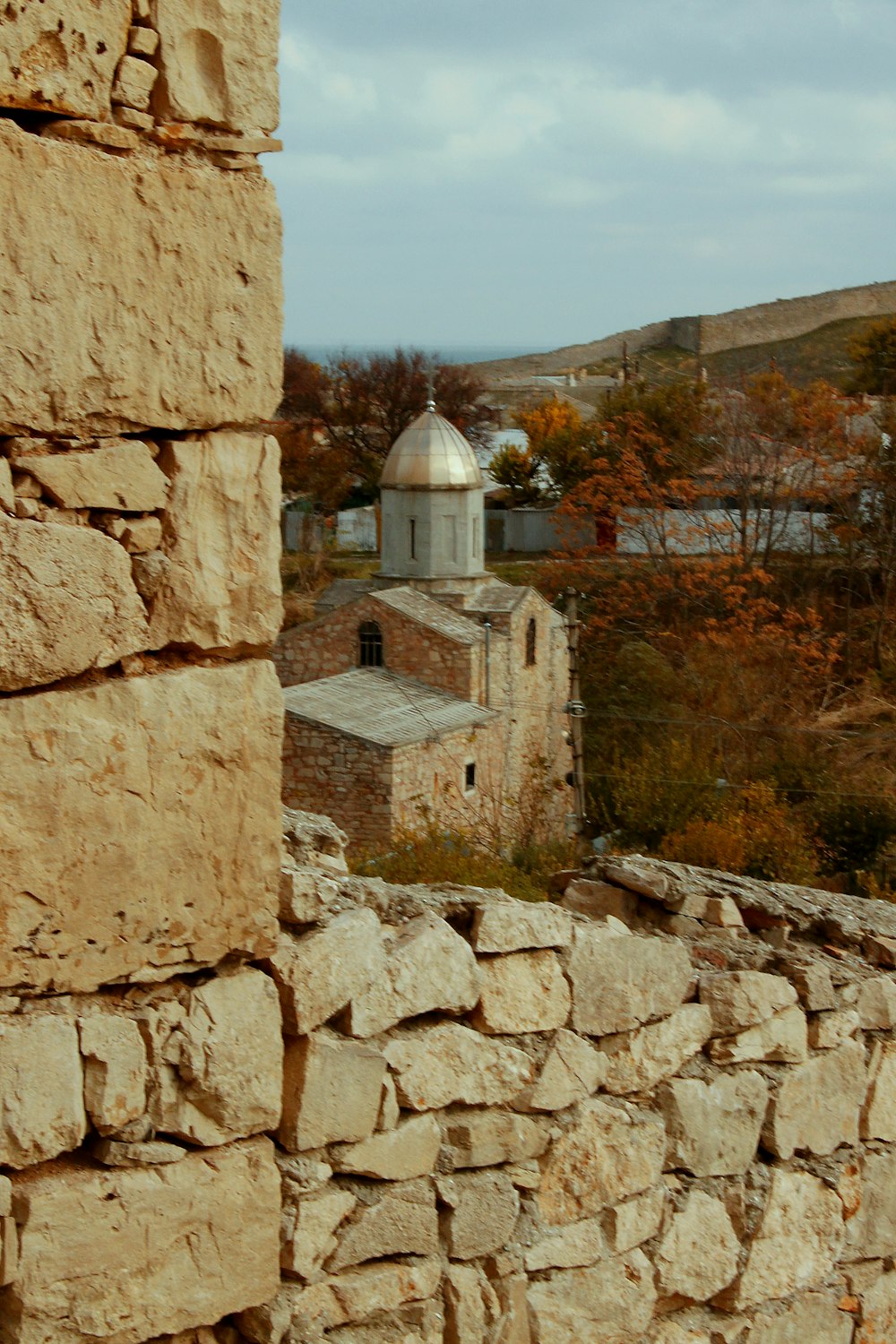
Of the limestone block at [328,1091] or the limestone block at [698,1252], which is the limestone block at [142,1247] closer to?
the limestone block at [328,1091]

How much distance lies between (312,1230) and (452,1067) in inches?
14.5

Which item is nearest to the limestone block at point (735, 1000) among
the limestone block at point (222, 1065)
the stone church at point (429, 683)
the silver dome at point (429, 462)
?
the limestone block at point (222, 1065)

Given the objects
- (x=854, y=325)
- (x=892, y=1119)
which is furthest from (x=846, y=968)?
(x=854, y=325)

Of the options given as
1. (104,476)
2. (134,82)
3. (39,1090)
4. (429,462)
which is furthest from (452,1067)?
(429,462)

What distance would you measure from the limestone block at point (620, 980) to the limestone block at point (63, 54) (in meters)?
1.70

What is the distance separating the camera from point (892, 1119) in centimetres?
343

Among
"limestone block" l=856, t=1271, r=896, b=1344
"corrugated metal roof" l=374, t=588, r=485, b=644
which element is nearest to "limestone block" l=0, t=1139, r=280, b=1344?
"limestone block" l=856, t=1271, r=896, b=1344

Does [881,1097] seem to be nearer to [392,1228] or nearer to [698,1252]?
[698,1252]

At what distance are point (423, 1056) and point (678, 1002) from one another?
69 centimetres

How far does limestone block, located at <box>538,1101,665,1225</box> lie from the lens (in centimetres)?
282

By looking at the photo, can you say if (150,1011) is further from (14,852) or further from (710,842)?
(710,842)

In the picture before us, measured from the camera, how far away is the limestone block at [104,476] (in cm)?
212

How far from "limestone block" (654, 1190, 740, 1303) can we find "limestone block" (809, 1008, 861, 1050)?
16.9 inches

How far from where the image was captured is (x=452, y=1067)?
2.65 m
